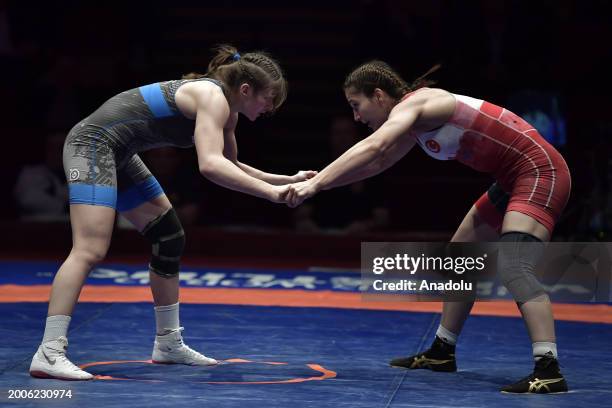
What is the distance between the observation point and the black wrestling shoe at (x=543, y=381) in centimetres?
456

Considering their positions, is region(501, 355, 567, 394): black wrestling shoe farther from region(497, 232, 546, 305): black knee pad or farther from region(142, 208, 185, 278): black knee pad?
region(142, 208, 185, 278): black knee pad

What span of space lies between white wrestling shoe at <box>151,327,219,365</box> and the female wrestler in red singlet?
92 centimetres

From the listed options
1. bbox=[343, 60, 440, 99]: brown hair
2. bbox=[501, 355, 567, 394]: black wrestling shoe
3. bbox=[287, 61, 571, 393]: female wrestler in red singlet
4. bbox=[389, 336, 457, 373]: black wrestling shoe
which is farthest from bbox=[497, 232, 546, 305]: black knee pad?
bbox=[343, 60, 440, 99]: brown hair

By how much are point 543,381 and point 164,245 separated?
1.76 metres

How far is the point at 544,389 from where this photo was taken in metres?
4.56

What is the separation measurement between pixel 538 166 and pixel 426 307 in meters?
→ 2.42

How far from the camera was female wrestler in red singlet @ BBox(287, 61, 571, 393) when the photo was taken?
15.1ft

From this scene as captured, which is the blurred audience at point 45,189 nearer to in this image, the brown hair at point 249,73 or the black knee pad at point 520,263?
the brown hair at point 249,73

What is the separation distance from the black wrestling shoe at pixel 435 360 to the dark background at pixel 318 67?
362 centimetres

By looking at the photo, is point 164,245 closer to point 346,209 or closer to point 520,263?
point 520,263

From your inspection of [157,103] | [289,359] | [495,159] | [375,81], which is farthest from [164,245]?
[495,159]

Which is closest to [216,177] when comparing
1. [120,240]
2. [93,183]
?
[93,183]

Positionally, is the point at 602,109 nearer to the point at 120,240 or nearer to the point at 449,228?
the point at 449,228

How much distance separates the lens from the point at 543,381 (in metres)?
4.57
